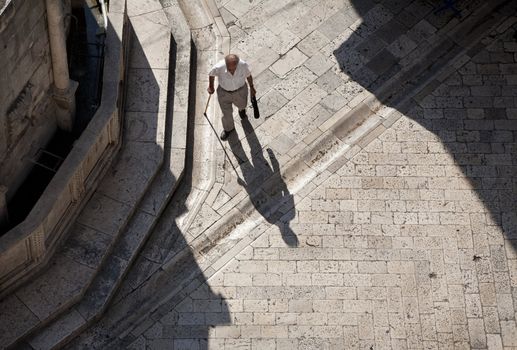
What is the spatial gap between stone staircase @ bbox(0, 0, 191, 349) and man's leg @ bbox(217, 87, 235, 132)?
0.70 m

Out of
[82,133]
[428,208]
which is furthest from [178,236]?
[428,208]

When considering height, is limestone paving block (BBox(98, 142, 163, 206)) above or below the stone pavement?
above

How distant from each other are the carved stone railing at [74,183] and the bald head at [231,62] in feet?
5.80

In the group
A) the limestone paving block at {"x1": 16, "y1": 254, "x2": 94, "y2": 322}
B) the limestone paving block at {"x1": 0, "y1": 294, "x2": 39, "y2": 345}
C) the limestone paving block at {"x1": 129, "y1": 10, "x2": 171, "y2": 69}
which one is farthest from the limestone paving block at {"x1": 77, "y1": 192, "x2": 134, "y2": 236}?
the limestone paving block at {"x1": 129, "y1": 10, "x2": 171, "y2": 69}

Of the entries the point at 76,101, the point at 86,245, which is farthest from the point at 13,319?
the point at 76,101

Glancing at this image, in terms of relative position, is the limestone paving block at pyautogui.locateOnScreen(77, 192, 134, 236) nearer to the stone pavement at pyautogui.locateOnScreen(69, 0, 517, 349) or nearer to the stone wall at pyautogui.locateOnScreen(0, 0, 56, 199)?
the stone pavement at pyautogui.locateOnScreen(69, 0, 517, 349)

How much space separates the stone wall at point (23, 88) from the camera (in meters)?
14.7

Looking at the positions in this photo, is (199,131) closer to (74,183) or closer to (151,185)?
(151,185)

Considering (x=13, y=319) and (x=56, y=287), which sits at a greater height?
(x=13, y=319)

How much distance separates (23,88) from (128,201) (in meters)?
2.89

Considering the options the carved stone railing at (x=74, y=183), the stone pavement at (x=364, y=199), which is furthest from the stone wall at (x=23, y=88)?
the stone pavement at (x=364, y=199)

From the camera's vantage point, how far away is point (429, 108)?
19438 millimetres

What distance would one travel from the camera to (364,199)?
18.3 metres

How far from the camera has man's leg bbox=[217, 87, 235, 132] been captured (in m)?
18.3
